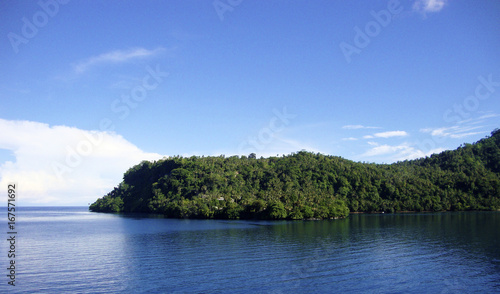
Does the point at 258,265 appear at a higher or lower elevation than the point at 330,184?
lower

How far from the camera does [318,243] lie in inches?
2228

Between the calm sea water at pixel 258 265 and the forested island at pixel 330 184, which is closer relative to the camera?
the calm sea water at pixel 258 265

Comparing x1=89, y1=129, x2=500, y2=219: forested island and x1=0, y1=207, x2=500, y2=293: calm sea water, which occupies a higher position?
x1=89, y1=129, x2=500, y2=219: forested island

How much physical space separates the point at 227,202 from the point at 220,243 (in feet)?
231

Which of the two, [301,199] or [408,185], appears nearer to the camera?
[301,199]

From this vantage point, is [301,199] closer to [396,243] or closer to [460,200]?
[396,243]

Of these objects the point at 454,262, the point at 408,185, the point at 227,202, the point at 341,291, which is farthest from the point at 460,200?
the point at 341,291

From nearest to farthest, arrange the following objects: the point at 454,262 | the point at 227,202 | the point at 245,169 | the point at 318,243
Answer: the point at 454,262 → the point at 318,243 → the point at 227,202 → the point at 245,169

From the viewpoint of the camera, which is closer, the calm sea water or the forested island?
the calm sea water

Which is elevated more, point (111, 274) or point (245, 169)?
point (245, 169)

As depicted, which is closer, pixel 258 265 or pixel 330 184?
pixel 258 265

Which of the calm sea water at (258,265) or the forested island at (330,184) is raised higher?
the forested island at (330,184)

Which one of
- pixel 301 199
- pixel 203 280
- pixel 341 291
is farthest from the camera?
pixel 301 199

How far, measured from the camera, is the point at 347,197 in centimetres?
16488
